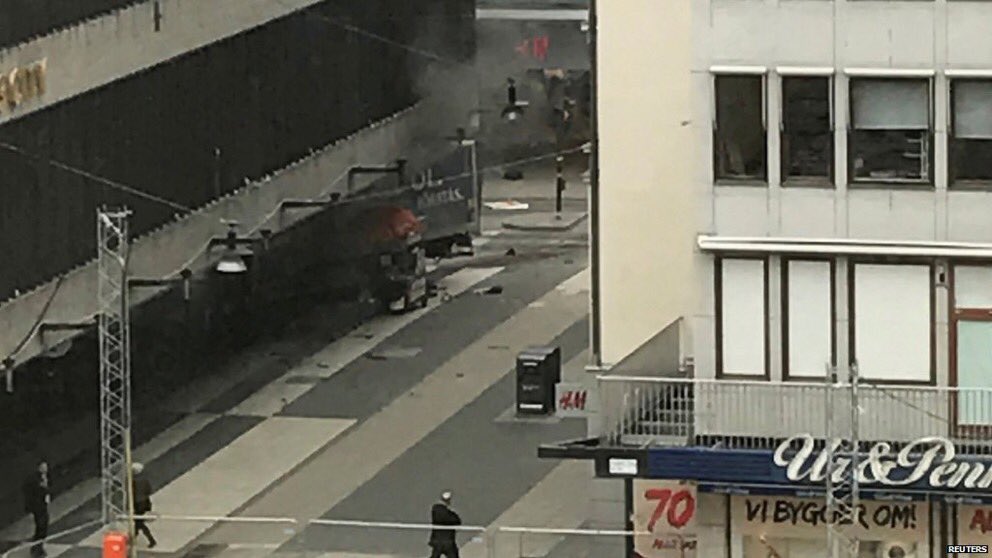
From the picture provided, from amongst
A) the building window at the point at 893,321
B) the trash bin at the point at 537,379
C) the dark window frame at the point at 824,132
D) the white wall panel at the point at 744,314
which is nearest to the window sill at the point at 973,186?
the building window at the point at 893,321

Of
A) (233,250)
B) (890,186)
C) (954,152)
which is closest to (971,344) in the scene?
(890,186)

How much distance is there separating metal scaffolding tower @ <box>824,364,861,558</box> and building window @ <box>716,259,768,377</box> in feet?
4.25

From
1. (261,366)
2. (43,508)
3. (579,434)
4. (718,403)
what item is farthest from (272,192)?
(718,403)

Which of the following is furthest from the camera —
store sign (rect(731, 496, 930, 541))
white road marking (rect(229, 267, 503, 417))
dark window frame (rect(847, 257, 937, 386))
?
white road marking (rect(229, 267, 503, 417))

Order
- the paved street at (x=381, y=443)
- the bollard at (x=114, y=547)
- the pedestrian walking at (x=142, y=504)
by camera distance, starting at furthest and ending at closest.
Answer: the paved street at (x=381, y=443), the pedestrian walking at (x=142, y=504), the bollard at (x=114, y=547)

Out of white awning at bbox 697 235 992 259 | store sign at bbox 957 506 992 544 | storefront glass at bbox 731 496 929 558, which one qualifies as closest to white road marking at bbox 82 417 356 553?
storefront glass at bbox 731 496 929 558

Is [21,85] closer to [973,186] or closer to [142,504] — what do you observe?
[142,504]

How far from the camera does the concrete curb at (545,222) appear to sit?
8094cm

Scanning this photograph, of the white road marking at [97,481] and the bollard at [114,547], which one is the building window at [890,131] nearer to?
the bollard at [114,547]

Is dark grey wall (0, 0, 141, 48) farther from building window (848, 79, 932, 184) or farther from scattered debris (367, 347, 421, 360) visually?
building window (848, 79, 932, 184)

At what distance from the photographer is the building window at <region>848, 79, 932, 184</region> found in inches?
1861

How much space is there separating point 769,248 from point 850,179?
1474mm

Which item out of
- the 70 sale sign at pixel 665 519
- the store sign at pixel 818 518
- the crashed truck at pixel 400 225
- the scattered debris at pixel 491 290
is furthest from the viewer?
the scattered debris at pixel 491 290

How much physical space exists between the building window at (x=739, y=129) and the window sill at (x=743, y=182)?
20 millimetres
